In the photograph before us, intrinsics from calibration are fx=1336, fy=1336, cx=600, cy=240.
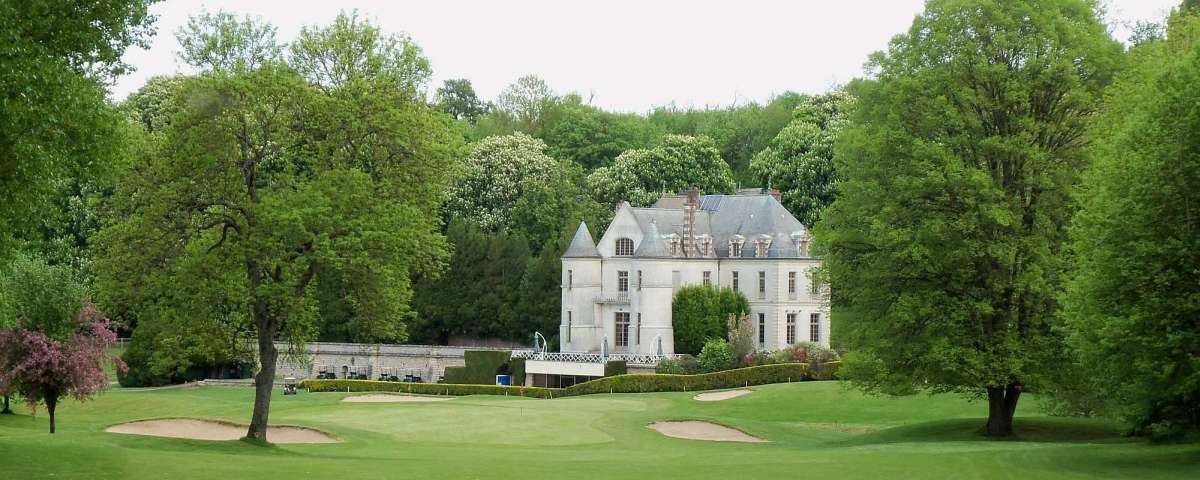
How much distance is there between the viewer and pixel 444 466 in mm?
26125

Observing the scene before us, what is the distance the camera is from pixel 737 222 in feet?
232

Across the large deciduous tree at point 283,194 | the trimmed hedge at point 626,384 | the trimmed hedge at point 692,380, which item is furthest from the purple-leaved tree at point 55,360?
the trimmed hedge at point 692,380

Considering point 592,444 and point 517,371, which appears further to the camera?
point 517,371

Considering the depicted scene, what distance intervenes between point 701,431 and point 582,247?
28190 mm

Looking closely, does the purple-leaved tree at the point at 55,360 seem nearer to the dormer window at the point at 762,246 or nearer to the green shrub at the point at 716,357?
the green shrub at the point at 716,357

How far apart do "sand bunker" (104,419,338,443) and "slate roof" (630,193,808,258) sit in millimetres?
30666

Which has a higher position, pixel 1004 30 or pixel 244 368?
pixel 1004 30

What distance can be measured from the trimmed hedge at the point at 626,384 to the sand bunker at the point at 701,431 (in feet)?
49.1

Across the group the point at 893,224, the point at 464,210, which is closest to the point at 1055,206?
the point at 893,224

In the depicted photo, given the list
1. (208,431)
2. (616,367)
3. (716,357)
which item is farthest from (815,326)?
(208,431)

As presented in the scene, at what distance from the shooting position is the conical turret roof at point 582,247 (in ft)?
229

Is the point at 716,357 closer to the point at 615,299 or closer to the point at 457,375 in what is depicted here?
the point at 615,299

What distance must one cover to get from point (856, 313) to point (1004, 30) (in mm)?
8141

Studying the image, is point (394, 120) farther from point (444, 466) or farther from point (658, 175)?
point (658, 175)
